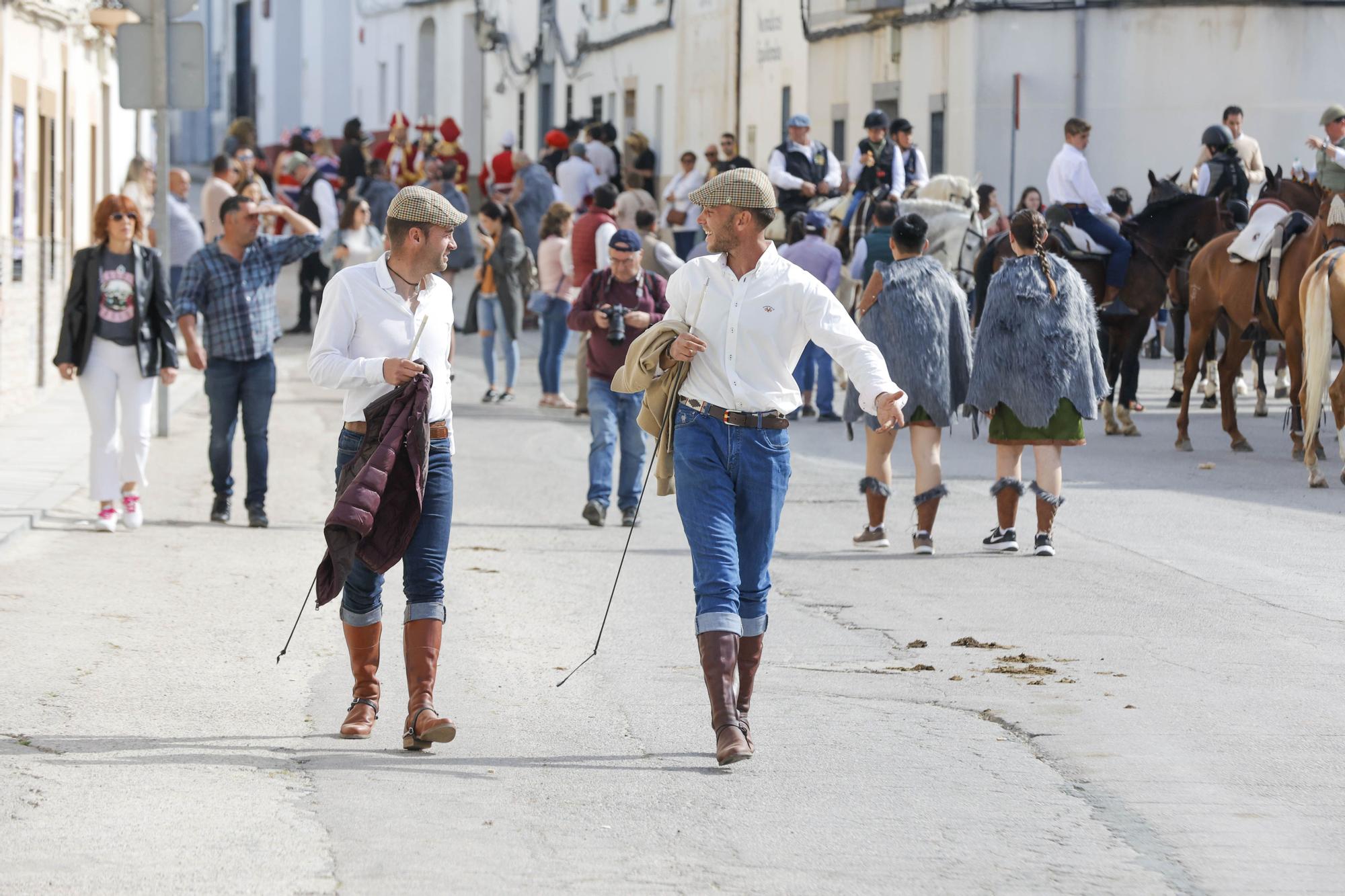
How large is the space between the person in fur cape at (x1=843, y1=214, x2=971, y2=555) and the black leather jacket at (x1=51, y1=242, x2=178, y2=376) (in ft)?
12.7

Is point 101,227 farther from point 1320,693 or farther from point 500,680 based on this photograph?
point 1320,693

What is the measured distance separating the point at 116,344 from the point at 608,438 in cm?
285

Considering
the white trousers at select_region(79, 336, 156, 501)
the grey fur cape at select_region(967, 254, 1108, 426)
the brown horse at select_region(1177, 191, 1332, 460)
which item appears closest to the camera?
the grey fur cape at select_region(967, 254, 1108, 426)

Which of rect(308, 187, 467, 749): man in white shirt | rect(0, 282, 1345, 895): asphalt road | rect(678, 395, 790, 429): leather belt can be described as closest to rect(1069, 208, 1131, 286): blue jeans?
rect(0, 282, 1345, 895): asphalt road

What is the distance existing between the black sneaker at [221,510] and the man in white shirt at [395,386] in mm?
5784

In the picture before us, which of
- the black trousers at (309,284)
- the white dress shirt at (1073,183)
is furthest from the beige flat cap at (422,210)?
the black trousers at (309,284)

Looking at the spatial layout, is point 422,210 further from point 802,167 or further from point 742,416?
point 802,167

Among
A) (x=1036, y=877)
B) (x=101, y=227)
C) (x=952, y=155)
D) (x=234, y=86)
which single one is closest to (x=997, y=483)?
(x=101, y=227)

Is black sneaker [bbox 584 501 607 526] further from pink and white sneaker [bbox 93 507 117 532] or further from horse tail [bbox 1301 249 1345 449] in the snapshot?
horse tail [bbox 1301 249 1345 449]

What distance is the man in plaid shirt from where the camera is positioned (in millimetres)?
12570

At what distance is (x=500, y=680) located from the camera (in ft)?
27.7

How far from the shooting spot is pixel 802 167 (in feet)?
83.9

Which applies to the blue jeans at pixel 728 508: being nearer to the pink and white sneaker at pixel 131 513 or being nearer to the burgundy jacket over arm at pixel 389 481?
the burgundy jacket over arm at pixel 389 481

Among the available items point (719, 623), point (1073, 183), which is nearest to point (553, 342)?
point (1073, 183)
